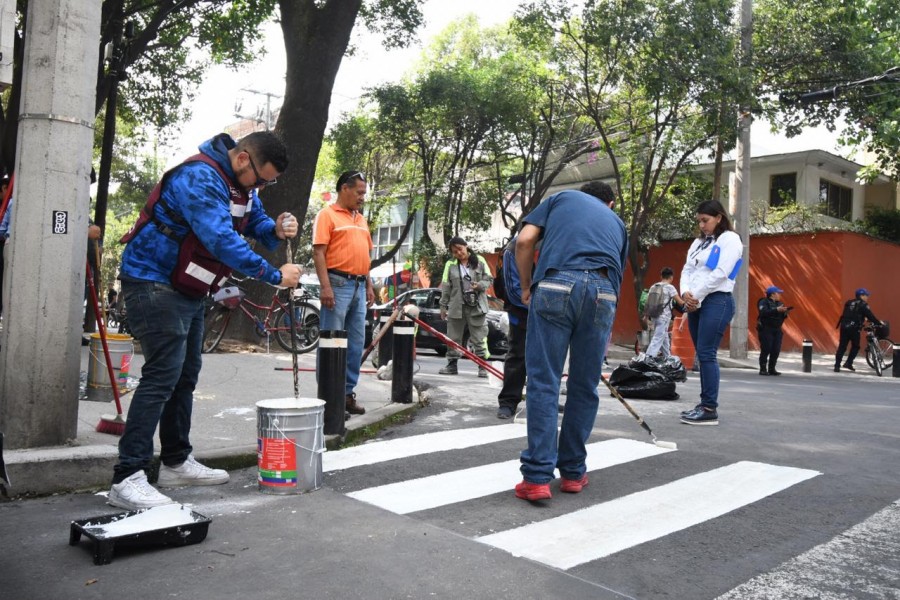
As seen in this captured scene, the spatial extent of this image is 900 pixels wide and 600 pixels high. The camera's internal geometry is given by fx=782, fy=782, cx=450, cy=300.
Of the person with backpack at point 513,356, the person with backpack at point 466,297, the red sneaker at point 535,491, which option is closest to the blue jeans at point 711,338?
the person with backpack at point 513,356

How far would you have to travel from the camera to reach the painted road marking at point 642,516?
356 centimetres

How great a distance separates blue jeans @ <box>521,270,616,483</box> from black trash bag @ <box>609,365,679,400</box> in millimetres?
4416

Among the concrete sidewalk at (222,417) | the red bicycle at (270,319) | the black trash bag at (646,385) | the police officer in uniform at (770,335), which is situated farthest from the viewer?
the police officer in uniform at (770,335)

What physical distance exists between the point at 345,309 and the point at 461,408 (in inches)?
75.4

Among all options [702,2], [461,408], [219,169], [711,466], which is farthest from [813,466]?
[702,2]

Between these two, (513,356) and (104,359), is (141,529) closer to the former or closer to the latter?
(104,359)

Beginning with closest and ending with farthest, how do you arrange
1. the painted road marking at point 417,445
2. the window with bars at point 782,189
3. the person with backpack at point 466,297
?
the painted road marking at point 417,445 < the person with backpack at point 466,297 < the window with bars at point 782,189

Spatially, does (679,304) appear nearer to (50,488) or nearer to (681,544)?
(681,544)

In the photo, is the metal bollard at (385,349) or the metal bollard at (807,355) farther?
the metal bollard at (807,355)

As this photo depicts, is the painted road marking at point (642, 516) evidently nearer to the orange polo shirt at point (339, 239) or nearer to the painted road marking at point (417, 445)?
the painted road marking at point (417, 445)

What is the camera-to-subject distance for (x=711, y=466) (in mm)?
5359

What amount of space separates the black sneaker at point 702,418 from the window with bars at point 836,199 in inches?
868

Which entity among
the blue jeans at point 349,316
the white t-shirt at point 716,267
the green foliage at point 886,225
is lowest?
the blue jeans at point 349,316

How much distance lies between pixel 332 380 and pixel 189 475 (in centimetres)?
142
